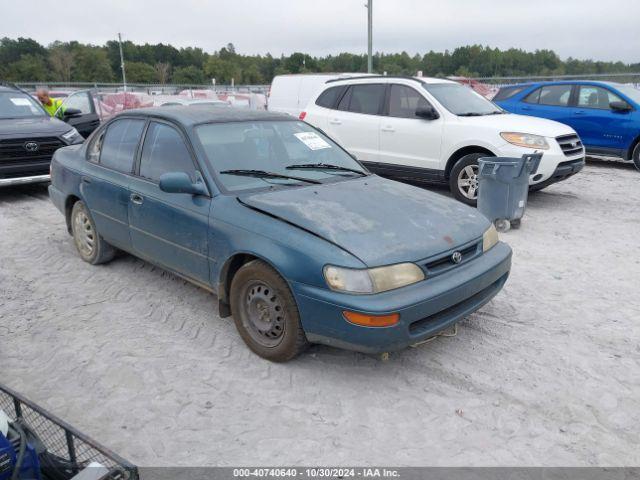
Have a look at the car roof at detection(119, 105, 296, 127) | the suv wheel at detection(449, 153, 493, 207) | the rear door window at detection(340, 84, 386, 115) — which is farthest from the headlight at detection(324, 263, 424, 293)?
the rear door window at detection(340, 84, 386, 115)

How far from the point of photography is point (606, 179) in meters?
9.80

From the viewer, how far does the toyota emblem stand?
8.20 m

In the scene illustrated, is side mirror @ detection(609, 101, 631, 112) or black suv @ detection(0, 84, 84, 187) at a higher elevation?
side mirror @ detection(609, 101, 631, 112)

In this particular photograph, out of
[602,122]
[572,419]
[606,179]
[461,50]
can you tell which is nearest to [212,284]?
[572,419]

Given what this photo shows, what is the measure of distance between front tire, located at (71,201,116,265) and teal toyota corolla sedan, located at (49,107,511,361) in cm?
18

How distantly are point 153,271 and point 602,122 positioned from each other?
915 cm

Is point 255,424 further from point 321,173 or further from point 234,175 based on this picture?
point 321,173

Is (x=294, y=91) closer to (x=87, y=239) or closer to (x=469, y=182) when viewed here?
(x=469, y=182)

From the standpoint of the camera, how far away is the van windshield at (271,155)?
407cm

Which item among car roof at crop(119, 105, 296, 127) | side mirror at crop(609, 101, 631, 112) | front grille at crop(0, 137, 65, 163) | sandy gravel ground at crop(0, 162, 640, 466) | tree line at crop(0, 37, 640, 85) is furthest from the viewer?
tree line at crop(0, 37, 640, 85)

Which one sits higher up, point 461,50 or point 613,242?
point 461,50

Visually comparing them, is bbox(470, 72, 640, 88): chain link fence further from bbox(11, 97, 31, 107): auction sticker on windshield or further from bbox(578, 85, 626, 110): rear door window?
bbox(11, 97, 31, 107): auction sticker on windshield

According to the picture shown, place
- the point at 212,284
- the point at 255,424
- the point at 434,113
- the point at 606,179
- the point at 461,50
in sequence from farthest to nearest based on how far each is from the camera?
the point at 461,50, the point at 606,179, the point at 434,113, the point at 212,284, the point at 255,424

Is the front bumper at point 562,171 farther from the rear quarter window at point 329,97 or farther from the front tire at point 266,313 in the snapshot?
the front tire at point 266,313
